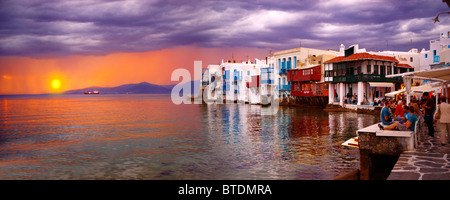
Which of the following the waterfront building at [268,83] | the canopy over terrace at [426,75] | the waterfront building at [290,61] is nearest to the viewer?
the canopy over terrace at [426,75]

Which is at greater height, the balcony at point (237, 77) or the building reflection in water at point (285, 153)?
the balcony at point (237, 77)

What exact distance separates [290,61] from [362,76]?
77.7 feet

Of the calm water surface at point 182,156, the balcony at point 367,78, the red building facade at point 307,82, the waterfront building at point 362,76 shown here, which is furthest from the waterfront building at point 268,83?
the calm water surface at point 182,156

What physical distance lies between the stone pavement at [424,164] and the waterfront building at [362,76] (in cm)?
4116

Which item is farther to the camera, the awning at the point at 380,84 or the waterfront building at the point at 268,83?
the waterfront building at the point at 268,83

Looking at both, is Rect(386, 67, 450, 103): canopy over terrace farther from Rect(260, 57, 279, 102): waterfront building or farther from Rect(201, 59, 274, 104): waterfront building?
Rect(201, 59, 274, 104): waterfront building

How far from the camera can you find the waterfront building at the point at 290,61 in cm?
6894

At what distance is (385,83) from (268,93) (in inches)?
1284

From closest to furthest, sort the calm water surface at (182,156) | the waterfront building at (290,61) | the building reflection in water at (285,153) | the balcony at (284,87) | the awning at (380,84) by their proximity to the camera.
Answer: the building reflection in water at (285,153), the calm water surface at (182,156), the awning at (380,84), the waterfront building at (290,61), the balcony at (284,87)

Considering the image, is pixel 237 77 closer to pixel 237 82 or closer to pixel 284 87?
pixel 237 82

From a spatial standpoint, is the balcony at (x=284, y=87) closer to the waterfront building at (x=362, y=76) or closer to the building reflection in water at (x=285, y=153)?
the waterfront building at (x=362, y=76)

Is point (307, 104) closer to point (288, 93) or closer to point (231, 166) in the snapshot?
point (288, 93)

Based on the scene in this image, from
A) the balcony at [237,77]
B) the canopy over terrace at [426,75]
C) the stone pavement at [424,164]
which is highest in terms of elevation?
the balcony at [237,77]

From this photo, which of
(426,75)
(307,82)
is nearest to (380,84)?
(307,82)
